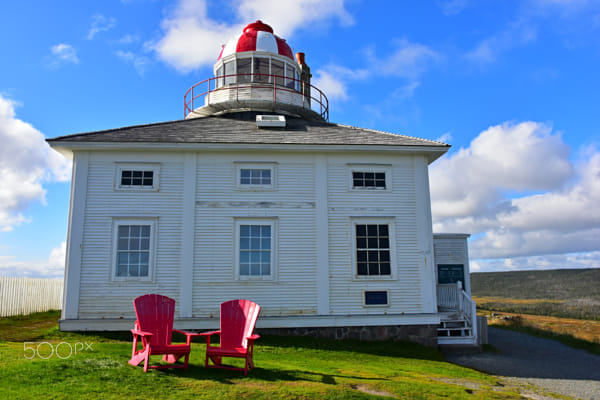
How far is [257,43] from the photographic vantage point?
17.2 meters

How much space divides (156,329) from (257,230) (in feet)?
17.1

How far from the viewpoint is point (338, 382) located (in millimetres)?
6992

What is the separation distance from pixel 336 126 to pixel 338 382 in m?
9.62

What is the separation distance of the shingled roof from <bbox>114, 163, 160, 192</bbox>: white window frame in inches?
25.4

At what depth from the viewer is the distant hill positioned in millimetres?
24875

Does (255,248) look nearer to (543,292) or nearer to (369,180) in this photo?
(369,180)

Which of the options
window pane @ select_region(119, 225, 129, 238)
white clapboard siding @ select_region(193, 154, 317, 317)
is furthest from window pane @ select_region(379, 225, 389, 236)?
window pane @ select_region(119, 225, 129, 238)

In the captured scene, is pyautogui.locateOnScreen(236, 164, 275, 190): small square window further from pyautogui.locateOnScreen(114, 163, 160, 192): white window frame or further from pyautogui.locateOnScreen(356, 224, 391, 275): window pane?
pyautogui.locateOnScreen(356, 224, 391, 275): window pane

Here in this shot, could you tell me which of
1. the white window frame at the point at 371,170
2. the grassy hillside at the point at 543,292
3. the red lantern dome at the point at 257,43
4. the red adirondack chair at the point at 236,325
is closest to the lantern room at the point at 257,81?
the red lantern dome at the point at 257,43

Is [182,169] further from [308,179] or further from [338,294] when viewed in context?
[338,294]

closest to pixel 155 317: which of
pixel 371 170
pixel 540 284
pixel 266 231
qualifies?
pixel 266 231

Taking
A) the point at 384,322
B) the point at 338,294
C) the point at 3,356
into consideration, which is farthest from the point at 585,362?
the point at 3,356

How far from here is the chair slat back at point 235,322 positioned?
295 inches

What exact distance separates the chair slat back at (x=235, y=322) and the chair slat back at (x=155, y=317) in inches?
34.5
